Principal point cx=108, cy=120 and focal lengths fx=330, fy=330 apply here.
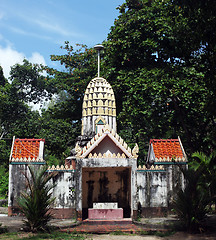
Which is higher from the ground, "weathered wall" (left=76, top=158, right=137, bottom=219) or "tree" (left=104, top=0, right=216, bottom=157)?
"tree" (left=104, top=0, right=216, bottom=157)

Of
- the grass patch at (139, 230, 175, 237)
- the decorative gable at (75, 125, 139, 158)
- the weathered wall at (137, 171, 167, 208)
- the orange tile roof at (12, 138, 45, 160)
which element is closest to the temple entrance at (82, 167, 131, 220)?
the weathered wall at (137, 171, 167, 208)

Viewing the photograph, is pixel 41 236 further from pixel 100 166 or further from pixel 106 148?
pixel 106 148

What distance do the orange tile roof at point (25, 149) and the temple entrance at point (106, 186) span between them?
10.2 feet

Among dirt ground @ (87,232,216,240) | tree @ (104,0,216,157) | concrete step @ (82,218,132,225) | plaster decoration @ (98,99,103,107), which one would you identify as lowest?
dirt ground @ (87,232,216,240)

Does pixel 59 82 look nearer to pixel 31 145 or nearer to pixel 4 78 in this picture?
pixel 4 78

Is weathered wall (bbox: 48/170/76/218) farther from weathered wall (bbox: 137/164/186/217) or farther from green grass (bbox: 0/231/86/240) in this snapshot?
weathered wall (bbox: 137/164/186/217)

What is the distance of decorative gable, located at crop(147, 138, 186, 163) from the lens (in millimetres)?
18922

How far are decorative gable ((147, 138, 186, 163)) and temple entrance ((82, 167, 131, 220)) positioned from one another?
6.11 ft

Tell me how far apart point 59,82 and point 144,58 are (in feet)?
44.8

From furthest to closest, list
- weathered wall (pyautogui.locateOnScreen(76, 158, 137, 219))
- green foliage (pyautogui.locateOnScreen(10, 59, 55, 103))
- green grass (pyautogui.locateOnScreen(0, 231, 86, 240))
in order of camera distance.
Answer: green foliage (pyautogui.locateOnScreen(10, 59, 55, 103)), weathered wall (pyautogui.locateOnScreen(76, 158, 137, 219)), green grass (pyautogui.locateOnScreen(0, 231, 86, 240))

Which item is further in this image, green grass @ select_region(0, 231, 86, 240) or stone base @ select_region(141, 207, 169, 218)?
stone base @ select_region(141, 207, 169, 218)

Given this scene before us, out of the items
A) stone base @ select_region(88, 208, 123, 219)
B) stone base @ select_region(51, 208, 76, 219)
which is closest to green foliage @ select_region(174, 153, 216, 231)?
stone base @ select_region(88, 208, 123, 219)

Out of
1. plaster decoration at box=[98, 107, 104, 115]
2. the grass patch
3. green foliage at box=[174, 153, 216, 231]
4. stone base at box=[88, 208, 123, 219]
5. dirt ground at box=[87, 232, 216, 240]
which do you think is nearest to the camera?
dirt ground at box=[87, 232, 216, 240]

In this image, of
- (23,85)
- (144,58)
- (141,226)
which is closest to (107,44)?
(144,58)
